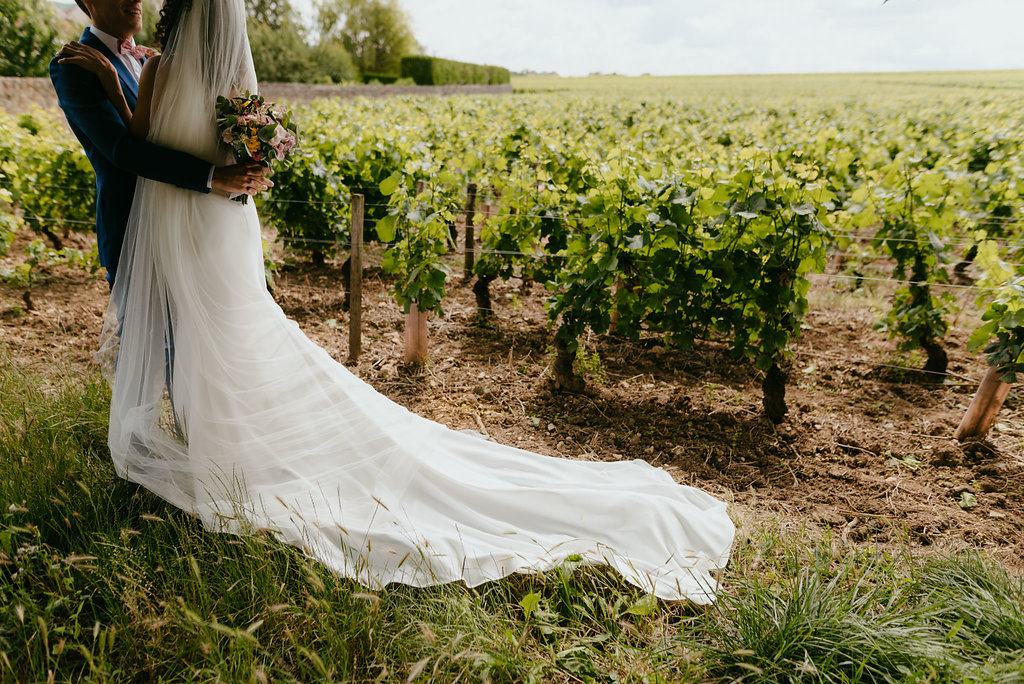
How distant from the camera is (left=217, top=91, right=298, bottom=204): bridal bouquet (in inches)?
93.6

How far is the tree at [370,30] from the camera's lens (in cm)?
5628

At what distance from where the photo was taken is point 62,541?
2.38 meters

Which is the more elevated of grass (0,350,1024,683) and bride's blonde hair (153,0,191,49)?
bride's blonde hair (153,0,191,49)

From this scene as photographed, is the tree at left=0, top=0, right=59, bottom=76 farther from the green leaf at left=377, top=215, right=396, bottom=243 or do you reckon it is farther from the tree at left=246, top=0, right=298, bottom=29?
the tree at left=246, top=0, right=298, bottom=29

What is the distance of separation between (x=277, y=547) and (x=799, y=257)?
3.29 meters

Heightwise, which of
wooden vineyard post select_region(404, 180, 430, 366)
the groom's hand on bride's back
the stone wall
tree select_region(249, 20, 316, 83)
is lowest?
wooden vineyard post select_region(404, 180, 430, 366)

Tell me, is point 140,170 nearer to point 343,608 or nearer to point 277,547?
point 277,547

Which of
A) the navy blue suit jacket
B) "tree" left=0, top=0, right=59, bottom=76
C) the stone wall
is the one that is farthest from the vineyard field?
"tree" left=0, top=0, right=59, bottom=76

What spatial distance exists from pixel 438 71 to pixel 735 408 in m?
47.0

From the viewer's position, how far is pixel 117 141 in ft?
7.63

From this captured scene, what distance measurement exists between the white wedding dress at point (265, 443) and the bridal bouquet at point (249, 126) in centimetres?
6

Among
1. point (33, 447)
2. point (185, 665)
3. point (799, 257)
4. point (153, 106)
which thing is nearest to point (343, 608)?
point (185, 665)

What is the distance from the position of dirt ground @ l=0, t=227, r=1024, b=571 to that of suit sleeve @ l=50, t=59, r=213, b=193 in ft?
6.60

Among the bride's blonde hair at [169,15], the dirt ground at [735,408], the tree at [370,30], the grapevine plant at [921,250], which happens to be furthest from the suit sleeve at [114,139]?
the tree at [370,30]
